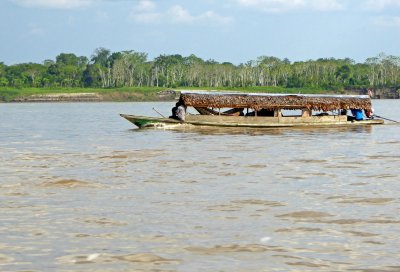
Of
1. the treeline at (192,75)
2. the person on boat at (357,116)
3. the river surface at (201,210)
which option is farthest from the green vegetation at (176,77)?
the river surface at (201,210)

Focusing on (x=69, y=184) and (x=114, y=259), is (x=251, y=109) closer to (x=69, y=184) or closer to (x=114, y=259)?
(x=69, y=184)

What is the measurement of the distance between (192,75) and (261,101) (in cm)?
8514

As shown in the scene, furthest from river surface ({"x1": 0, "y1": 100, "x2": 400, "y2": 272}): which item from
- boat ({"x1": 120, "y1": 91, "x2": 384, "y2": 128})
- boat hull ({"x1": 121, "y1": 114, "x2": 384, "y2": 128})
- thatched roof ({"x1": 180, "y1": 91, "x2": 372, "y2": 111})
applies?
thatched roof ({"x1": 180, "y1": 91, "x2": 372, "y2": 111})

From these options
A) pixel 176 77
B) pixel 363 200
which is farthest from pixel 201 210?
pixel 176 77

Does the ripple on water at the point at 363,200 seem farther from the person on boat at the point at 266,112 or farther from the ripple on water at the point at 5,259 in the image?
the person on boat at the point at 266,112

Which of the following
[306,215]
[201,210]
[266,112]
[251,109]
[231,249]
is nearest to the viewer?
[231,249]

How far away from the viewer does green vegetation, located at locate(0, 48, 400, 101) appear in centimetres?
10762

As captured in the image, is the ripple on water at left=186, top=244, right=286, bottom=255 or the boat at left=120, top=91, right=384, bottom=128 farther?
the boat at left=120, top=91, right=384, bottom=128

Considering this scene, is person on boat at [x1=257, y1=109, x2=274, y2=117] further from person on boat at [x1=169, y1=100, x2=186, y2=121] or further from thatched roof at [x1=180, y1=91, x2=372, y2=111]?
person on boat at [x1=169, y1=100, x2=186, y2=121]

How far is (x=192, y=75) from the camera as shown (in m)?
112

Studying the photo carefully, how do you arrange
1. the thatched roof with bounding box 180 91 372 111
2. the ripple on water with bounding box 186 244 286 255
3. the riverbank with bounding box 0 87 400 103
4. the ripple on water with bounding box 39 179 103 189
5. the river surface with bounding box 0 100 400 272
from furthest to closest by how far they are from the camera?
the riverbank with bounding box 0 87 400 103
the thatched roof with bounding box 180 91 372 111
the ripple on water with bounding box 39 179 103 189
the ripple on water with bounding box 186 244 286 255
the river surface with bounding box 0 100 400 272

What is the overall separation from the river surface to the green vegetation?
87.9m

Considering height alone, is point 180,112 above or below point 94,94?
above

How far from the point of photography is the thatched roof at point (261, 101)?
90.2ft
